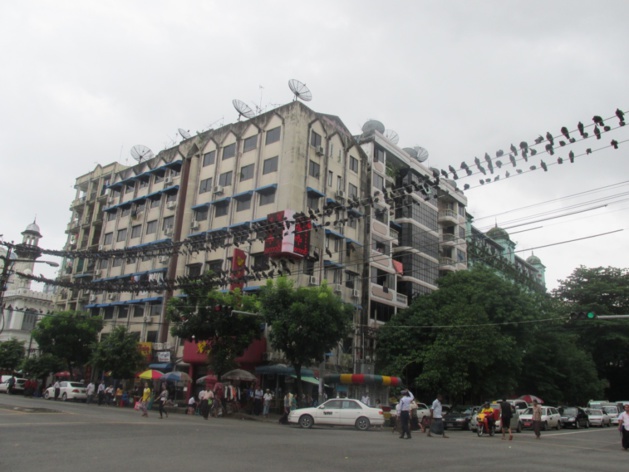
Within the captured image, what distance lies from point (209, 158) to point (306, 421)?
3035 cm

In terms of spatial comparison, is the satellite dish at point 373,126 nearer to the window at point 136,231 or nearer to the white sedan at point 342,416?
the window at point 136,231

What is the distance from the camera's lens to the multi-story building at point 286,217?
4022 centimetres

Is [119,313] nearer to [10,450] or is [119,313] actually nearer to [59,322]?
[59,322]

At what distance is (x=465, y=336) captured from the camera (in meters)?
35.8

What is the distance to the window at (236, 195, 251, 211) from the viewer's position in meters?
42.7

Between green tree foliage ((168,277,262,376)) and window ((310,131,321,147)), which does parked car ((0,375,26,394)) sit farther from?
window ((310,131,321,147))

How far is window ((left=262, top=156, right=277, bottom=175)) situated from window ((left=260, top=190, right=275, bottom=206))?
1.86m

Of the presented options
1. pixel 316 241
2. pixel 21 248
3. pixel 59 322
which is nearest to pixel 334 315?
pixel 316 241

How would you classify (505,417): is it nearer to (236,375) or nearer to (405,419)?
(405,419)

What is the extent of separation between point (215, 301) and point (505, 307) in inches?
848

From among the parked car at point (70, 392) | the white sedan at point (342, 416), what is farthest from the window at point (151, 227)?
the white sedan at point (342, 416)

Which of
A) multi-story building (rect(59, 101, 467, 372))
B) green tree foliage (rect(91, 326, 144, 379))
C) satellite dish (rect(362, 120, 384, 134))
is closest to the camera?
green tree foliage (rect(91, 326, 144, 379))

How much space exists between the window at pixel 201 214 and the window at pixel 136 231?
8728 millimetres

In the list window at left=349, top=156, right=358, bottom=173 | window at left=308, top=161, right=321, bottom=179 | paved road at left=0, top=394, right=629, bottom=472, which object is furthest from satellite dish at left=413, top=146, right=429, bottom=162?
paved road at left=0, top=394, right=629, bottom=472
